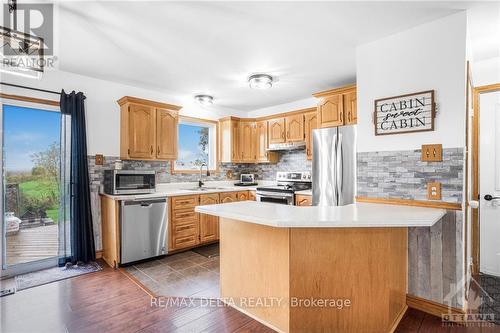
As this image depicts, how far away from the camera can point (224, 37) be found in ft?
7.94

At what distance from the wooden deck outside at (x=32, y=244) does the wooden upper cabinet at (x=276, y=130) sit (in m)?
3.58

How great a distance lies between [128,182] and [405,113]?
3335 millimetres

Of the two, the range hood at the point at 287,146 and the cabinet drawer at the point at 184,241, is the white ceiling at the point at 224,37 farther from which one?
the cabinet drawer at the point at 184,241

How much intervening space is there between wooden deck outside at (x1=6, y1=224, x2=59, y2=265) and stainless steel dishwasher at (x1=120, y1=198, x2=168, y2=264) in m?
0.93

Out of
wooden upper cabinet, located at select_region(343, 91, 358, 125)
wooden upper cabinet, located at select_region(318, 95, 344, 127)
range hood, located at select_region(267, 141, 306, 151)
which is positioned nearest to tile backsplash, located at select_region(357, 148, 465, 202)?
wooden upper cabinet, located at select_region(343, 91, 358, 125)

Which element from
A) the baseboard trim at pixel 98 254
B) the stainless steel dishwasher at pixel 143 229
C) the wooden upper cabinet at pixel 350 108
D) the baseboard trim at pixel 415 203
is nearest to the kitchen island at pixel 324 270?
the baseboard trim at pixel 415 203

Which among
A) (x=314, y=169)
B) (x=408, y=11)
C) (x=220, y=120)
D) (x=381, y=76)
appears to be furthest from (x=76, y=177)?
(x=408, y=11)

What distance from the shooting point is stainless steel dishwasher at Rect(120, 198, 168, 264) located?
321 cm

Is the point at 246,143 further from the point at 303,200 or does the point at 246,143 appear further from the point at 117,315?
the point at 117,315

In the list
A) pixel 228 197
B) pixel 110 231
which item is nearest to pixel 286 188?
pixel 228 197

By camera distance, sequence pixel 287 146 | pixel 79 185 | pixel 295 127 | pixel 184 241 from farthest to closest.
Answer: pixel 287 146, pixel 295 127, pixel 184 241, pixel 79 185

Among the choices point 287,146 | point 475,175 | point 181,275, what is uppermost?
point 287,146

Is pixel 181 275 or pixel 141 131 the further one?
pixel 141 131

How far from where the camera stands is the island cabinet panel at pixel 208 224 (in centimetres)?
402
